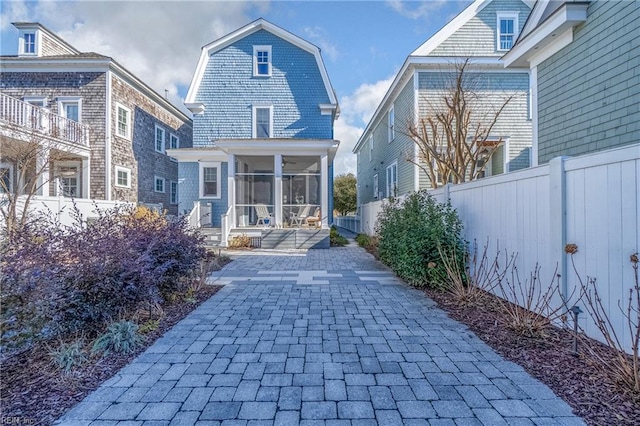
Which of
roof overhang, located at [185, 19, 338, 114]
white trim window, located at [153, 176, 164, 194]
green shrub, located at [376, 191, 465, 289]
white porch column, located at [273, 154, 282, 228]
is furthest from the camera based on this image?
white trim window, located at [153, 176, 164, 194]

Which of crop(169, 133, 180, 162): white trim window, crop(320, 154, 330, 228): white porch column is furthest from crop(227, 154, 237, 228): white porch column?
crop(169, 133, 180, 162): white trim window

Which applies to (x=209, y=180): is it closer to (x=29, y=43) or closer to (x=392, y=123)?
(x=392, y=123)

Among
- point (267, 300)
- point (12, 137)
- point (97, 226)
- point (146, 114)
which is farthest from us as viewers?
point (146, 114)

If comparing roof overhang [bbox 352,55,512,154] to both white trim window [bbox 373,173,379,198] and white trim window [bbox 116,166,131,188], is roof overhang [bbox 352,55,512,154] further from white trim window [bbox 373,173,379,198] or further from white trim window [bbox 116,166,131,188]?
white trim window [bbox 116,166,131,188]

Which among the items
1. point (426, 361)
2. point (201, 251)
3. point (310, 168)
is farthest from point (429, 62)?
point (426, 361)

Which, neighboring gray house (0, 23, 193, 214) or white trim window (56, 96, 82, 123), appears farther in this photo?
white trim window (56, 96, 82, 123)

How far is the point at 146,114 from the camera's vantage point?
53.6 ft

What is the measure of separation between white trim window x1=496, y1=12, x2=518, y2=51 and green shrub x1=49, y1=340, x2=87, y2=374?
1440 cm

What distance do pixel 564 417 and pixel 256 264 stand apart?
705 centimetres

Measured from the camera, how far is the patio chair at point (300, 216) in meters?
12.6

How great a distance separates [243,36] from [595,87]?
13.4m

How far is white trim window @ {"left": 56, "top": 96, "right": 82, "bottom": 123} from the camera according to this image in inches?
540

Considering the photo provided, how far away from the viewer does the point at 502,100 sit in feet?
37.1

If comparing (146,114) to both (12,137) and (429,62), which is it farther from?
(429,62)
